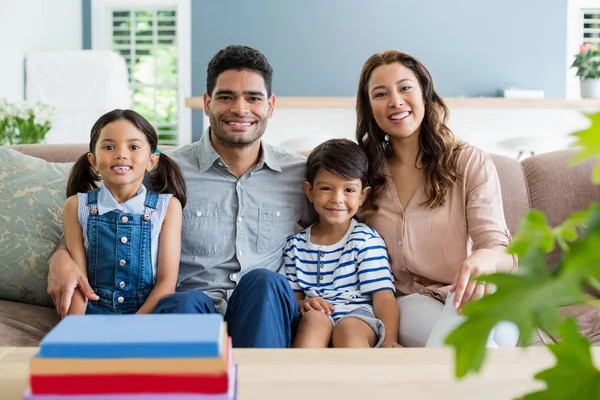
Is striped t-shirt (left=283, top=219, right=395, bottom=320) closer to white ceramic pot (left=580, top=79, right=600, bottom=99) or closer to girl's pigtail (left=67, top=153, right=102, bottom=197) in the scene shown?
girl's pigtail (left=67, top=153, right=102, bottom=197)

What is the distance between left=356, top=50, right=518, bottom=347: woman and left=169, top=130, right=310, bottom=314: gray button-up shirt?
256mm

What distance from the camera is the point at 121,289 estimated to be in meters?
1.73

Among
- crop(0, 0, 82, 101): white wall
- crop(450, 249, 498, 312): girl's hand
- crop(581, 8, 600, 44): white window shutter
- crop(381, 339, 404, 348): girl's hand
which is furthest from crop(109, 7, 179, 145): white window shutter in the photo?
crop(450, 249, 498, 312): girl's hand

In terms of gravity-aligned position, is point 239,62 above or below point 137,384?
above

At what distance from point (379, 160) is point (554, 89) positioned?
5.28 meters

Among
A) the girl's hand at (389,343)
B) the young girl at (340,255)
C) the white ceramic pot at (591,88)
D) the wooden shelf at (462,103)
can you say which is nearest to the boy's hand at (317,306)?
the young girl at (340,255)

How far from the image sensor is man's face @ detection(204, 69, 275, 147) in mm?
1902

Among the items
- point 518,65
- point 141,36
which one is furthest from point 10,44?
point 518,65

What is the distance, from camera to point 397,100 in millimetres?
1907

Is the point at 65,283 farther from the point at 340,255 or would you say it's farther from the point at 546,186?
the point at 546,186

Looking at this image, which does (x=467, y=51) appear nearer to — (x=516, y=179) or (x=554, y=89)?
(x=554, y=89)

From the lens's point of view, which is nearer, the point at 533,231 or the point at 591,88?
the point at 533,231

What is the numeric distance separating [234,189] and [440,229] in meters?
0.60

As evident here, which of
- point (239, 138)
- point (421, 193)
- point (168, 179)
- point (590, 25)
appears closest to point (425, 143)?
point (421, 193)
